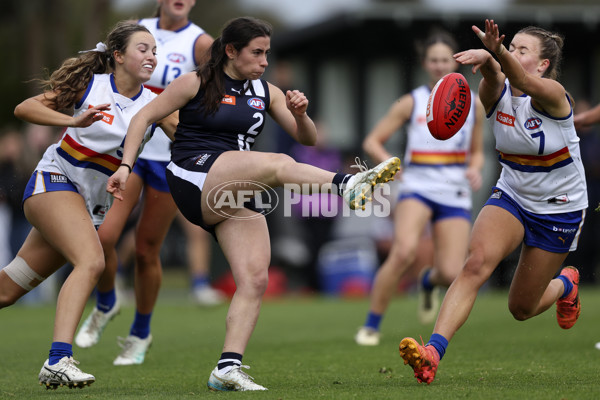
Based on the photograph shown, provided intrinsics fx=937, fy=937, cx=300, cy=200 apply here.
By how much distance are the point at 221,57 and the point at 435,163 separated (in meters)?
3.36

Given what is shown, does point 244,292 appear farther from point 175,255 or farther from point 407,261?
point 175,255

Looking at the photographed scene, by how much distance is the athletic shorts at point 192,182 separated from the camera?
16.8ft

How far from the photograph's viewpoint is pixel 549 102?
5.14 metres

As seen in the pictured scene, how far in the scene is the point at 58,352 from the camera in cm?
508

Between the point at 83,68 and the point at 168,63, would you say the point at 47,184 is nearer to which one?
the point at 83,68

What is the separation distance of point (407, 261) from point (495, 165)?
31.3 feet

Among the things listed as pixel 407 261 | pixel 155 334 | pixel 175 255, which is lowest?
pixel 175 255

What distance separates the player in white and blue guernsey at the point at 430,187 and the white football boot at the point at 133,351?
75.6 inches

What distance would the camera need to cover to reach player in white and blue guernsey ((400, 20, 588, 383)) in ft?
17.3

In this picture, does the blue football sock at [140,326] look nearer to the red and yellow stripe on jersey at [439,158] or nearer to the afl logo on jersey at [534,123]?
the red and yellow stripe on jersey at [439,158]

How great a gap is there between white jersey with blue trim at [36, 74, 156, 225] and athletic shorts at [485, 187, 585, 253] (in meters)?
2.19

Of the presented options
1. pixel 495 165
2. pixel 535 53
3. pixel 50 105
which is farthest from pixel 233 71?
pixel 495 165

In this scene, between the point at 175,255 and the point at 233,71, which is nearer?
the point at 233,71

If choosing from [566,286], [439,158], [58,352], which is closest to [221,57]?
[58,352]
